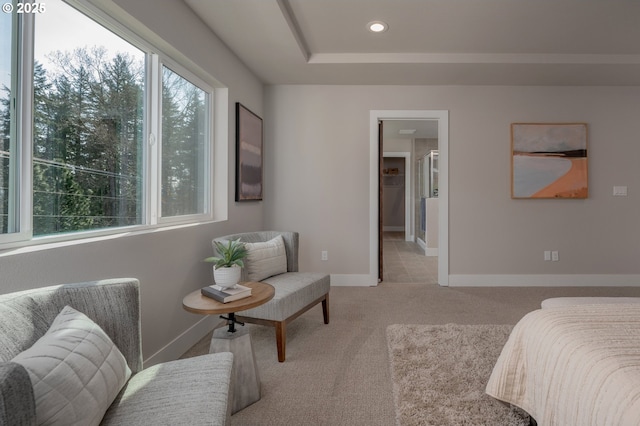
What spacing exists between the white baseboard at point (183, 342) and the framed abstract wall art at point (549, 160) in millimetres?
3594

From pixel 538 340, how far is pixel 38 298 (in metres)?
1.80

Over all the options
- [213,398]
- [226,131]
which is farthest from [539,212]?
[213,398]

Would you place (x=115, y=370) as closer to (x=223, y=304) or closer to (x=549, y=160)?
(x=223, y=304)

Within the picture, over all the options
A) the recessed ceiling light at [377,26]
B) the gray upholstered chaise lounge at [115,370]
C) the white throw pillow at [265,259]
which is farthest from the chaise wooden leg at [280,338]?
the recessed ceiling light at [377,26]

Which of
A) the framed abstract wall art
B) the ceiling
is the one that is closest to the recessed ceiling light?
the ceiling

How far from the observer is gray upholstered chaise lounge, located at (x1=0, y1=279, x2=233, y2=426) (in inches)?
30.7

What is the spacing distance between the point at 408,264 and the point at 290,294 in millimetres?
3420

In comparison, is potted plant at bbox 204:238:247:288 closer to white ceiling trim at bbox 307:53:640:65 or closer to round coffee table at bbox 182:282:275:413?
round coffee table at bbox 182:282:275:413

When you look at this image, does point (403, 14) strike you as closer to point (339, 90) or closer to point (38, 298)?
point (339, 90)

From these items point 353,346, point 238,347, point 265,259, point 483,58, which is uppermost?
point 483,58

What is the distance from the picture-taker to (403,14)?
8.42 feet

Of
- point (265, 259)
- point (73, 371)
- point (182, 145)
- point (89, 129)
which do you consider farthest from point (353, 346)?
point (89, 129)

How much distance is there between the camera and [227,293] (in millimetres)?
1731

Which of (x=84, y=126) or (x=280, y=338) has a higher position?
(x=84, y=126)
